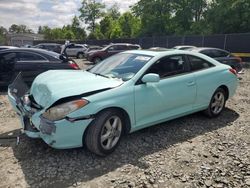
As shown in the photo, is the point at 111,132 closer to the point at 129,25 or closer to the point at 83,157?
the point at 83,157

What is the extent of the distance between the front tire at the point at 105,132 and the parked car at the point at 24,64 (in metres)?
4.25

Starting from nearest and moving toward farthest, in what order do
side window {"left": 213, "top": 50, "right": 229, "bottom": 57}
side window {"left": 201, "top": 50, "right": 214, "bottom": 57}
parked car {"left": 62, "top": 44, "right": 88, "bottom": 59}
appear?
side window {"left": 201, "top": 50, "right": 214, "bottom": 57} → side window {"left": 213, "top": 50, "right": 229, "bottom": 57} → parked car {"left": 62, "top": 44, "right": 88, "bottom": 59}

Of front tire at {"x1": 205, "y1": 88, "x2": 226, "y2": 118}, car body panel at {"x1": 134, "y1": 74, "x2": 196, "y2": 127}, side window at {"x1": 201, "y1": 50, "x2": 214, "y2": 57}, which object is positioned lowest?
front tire at {"x1": 205, "y1": 88, "x2": 226, "y2": 118}

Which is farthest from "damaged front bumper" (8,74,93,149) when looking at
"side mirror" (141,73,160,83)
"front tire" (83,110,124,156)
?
"side mirror" (141,73,160,83)

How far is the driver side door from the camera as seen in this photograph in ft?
13.5

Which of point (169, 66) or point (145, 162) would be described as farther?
point (169, 66)

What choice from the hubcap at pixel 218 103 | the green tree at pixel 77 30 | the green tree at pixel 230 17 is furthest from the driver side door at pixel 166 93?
the green tree at pixel 77 30

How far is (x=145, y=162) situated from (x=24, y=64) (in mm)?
5074

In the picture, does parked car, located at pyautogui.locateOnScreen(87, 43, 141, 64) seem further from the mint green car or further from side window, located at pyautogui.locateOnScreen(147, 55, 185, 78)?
side window, located at pyautogui.locateOnScreen(147, 55, 185, 78)

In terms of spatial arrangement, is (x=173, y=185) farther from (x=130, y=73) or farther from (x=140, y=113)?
(x=130, y=73)

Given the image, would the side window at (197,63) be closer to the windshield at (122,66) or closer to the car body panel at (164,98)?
the car body panel at (164,98)

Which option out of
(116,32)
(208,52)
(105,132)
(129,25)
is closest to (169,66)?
(105,132)

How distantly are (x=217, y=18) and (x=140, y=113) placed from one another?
1124 inches

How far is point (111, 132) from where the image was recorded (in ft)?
12.5
